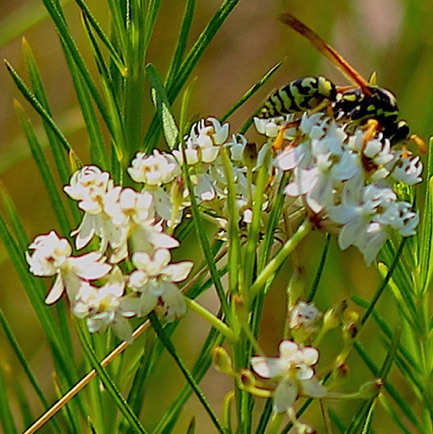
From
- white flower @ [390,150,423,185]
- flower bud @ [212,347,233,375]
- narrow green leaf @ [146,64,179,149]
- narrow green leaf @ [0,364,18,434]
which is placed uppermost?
narrow green leaf @ [146,64,179,149]

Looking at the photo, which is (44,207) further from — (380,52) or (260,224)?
(260,224)

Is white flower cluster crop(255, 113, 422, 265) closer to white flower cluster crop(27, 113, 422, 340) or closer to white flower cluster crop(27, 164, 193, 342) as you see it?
white flower cluster crop(27, 113, 422, 340)

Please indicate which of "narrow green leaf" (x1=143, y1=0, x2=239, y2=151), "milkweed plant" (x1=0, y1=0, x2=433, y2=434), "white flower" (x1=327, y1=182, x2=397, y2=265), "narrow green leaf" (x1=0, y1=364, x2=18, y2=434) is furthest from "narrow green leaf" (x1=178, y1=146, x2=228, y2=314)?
"narrow green leaf" (x1=0, y1=364, x2=18, y2=434)

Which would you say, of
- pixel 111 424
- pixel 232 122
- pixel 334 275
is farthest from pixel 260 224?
pixel 232 122

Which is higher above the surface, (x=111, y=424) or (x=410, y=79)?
(x=111, y=424)

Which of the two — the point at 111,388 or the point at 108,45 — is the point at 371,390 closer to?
the point at 111,388

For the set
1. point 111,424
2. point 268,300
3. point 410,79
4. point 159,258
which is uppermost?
point 159,258

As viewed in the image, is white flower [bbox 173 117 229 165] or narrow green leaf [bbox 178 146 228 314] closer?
narrow green leaf [bbox 178 146 228 314]

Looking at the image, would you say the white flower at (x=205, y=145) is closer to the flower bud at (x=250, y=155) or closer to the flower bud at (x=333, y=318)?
the flower bud at (x=250, y=155)

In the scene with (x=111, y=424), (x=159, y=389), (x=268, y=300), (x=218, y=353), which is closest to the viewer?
(x=218, y=353)

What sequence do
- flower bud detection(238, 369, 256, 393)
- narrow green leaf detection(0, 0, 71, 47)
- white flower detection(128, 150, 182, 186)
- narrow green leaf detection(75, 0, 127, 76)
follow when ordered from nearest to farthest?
flower bud detection(238, 369, 256, 393) < white flower detection(128, 150, 182, 186) < narrow green leaf detection(75, 0, 127, 76) < narrow green leaf detection(0, 0, 71, 47)
